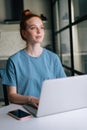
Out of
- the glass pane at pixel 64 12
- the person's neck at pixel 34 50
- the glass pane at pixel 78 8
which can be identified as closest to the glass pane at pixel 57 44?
the glass pane at pixel 64 12

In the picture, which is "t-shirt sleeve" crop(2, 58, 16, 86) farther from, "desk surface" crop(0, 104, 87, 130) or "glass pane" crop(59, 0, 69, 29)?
"glass pane" crop(59, 0, 69, 29)

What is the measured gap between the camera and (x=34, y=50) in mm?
1534

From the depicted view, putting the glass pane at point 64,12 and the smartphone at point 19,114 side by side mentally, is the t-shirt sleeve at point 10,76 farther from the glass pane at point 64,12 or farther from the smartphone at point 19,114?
the glass pane at point 64,12

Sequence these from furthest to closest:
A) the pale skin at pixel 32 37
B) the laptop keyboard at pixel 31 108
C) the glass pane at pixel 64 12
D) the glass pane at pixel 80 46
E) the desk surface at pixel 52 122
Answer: the glass pane at pixel 64 12 < the glass pane at pixel 80 46 < the pale skin at pixel 32 37 < the laptop keyboard at pixel 31 108 < the desk surface at pixel 52 122

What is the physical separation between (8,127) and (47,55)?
76cm

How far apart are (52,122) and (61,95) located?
13 centimetres

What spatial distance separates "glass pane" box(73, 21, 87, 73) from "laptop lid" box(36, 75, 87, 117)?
1701 mm

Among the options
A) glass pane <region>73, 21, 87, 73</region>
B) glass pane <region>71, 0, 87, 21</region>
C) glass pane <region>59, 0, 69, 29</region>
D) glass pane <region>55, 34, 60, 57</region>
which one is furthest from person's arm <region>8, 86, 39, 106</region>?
glass pane <region>55, 34, 60, 57</region>

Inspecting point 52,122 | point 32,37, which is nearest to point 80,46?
point 32,37

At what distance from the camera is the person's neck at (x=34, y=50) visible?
1.52 metres

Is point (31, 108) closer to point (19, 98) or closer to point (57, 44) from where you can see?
point (19, 98)

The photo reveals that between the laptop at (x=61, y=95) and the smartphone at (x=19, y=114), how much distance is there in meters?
0.04

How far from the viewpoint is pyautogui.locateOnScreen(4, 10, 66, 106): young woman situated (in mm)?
1440

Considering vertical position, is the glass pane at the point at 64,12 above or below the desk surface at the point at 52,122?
above
